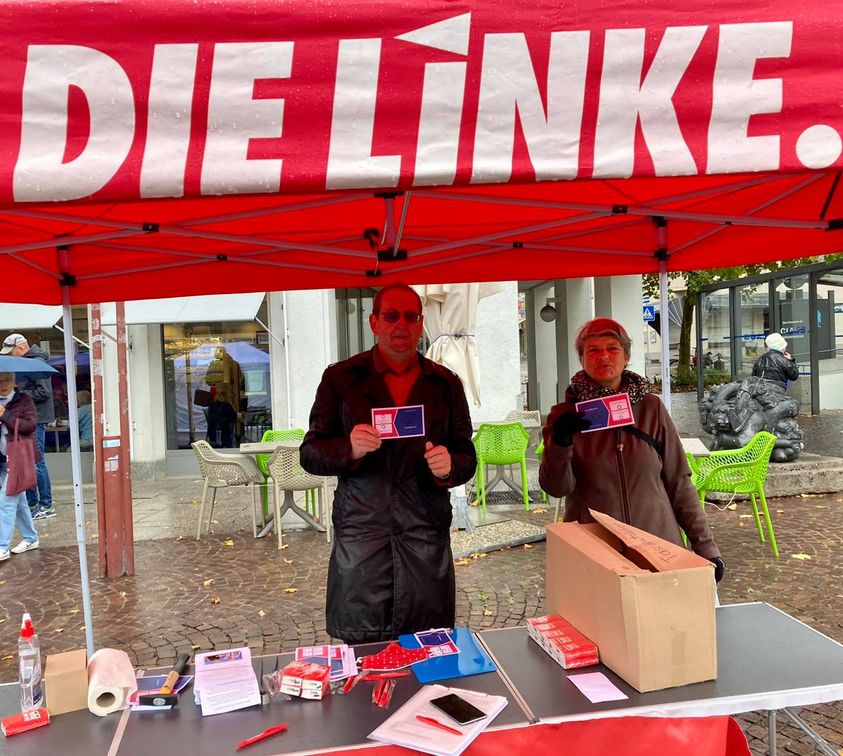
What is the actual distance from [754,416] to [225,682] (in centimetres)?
809

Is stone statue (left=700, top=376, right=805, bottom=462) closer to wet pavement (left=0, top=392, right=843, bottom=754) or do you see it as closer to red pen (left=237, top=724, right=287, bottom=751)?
wet pavement (left=0, top=392, right=843, bottom=754)

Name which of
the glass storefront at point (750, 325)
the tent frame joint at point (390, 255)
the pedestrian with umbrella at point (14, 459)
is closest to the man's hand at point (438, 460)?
the tent frame joint at point (390, 255)

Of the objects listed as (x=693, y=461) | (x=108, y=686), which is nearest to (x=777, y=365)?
(x=693, y=461)

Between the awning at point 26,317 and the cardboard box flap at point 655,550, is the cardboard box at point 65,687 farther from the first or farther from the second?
the awning at point 26,317

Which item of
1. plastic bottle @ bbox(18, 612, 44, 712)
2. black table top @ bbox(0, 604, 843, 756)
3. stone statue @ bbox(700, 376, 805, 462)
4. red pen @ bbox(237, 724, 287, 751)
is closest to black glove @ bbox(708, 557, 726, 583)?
black table top @ bbox(0, 604, 843, 756)

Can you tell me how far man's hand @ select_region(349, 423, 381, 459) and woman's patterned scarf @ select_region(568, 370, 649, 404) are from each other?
865mm

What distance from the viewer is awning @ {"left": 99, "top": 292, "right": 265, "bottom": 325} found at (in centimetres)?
908

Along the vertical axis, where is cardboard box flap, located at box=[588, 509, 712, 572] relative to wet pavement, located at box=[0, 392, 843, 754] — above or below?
above

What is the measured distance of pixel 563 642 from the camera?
82.3 inches

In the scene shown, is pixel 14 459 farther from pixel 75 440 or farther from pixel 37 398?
pixel 75 440

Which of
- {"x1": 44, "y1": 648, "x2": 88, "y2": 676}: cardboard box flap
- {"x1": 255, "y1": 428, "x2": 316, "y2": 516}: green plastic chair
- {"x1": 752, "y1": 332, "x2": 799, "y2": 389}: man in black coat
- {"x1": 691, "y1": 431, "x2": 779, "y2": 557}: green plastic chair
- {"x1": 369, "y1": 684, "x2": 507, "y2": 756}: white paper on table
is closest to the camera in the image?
{"x1": 369, "y1": 684, "x2": 507, "y2": 756}: white paper on table

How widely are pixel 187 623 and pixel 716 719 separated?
396cm

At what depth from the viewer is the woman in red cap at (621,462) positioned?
266cm

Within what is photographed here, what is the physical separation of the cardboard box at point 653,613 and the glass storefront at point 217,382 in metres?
10.0
